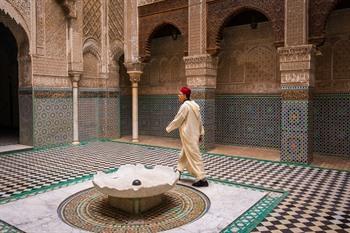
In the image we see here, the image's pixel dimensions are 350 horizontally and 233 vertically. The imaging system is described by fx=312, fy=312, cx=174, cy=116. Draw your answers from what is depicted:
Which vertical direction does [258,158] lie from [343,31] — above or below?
below

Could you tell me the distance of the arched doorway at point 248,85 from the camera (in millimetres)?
6641

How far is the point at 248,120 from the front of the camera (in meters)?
6.97

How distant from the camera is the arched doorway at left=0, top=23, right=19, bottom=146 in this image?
9.49 m

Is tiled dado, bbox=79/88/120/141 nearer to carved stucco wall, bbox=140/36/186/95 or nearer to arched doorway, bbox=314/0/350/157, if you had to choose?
carved stucco wall, bbox=140/36/186/95

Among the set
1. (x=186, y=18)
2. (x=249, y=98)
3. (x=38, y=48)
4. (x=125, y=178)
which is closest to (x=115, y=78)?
(x=38, y=48)

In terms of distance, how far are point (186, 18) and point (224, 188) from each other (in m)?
4.09

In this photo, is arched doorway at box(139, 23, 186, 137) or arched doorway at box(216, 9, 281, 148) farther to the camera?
arched doorway at box(139, 23, 186, 137)

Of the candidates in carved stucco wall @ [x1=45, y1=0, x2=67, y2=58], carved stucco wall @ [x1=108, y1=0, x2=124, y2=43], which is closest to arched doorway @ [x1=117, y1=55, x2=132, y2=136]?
carved stucco wall @ [x1=108, y1=0, x2=124, y2=43]

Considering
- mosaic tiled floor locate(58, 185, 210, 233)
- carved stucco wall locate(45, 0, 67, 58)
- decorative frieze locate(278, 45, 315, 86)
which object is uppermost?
carved stucco wall locate(45, 0, 67, 58)

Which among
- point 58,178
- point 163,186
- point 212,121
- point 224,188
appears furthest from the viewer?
point 212,121

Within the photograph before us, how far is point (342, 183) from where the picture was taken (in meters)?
4.08

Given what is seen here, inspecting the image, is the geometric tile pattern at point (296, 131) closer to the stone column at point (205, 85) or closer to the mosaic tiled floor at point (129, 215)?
the stone column at point (205, 85)

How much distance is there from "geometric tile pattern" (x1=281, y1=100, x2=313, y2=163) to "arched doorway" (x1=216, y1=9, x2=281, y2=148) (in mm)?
1211

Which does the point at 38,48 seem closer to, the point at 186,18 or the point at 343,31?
the point at 186,18
